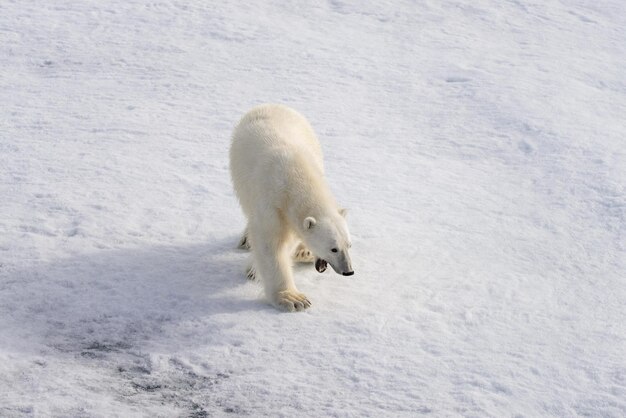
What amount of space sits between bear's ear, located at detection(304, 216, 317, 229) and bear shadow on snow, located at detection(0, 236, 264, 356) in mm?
547

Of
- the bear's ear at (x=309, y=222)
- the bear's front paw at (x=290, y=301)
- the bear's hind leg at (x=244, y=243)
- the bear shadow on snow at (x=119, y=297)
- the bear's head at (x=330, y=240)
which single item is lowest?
the bear shadow on snow at (x=119, y=297)

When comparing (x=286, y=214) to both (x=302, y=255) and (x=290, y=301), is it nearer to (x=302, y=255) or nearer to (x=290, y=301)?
(x=290, y=301)

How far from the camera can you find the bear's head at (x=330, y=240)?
16.7ft

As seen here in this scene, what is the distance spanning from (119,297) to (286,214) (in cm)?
105

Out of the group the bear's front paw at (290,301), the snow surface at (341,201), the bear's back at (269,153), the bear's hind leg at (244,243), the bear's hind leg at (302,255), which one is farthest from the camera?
the bear's hind leg at (244,243)

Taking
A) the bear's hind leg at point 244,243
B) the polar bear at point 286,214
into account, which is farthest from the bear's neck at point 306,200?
the bear's hind leg at point 244,243

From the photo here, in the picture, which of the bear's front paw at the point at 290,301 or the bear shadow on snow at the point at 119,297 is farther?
the bear's front paw at the point at 290,301

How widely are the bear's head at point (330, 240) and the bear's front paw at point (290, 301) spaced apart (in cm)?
29

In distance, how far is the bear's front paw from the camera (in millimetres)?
5234

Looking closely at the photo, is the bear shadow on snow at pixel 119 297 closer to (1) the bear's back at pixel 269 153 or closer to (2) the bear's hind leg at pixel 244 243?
(2) the bear's hind leg at pixel 244 243

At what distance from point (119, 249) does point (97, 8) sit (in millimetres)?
5165

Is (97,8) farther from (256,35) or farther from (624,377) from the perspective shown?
(624,377)

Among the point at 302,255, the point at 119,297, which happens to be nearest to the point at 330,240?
the point at 302,255

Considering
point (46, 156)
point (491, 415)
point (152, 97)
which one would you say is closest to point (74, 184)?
point (46, 156)
